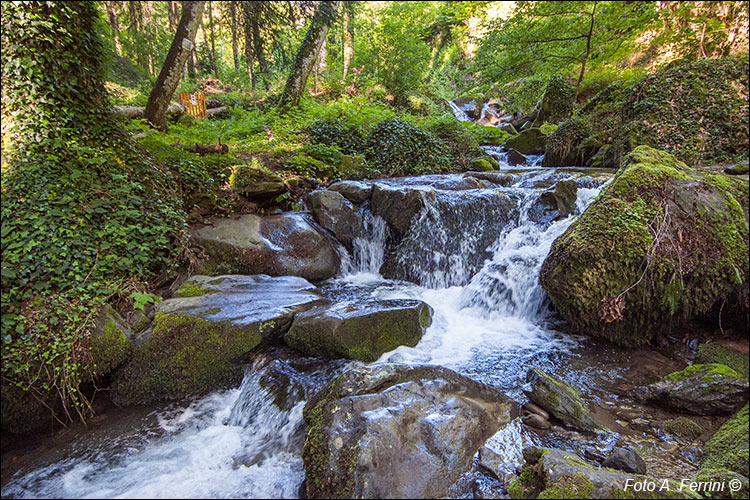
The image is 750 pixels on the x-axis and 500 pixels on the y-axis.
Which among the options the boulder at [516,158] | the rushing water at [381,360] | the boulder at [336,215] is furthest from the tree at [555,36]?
the boulder at [336,215]

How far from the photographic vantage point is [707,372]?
2.99 m

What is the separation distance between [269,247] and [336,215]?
162 cm

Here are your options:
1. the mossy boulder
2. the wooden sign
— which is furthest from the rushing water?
the wooden sign

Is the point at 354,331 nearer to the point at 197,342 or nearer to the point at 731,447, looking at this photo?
the point at 197,342

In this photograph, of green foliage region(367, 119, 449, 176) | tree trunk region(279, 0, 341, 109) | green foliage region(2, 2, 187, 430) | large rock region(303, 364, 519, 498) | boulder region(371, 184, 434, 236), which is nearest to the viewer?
large rock region(303, 364, 519, 498)

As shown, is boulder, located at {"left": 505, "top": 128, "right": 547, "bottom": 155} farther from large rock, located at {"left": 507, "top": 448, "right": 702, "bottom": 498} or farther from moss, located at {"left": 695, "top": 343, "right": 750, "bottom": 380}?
large rock, located at {"left": 507, "top": 448, "right": 702, "bottom": 498}

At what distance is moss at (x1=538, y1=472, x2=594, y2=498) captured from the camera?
182cm

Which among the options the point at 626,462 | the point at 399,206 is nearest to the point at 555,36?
the point at 399,206

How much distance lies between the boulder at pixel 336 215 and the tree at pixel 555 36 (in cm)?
805

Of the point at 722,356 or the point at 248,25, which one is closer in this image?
the point at 722,356

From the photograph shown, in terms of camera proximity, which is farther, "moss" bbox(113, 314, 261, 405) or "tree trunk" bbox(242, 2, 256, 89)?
"tree trunk" bbox(242, 2, 256, 89)

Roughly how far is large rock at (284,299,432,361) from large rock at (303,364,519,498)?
0.83m

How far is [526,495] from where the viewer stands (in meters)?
1.99

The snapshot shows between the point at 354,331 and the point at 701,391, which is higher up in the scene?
the point at 354,331
